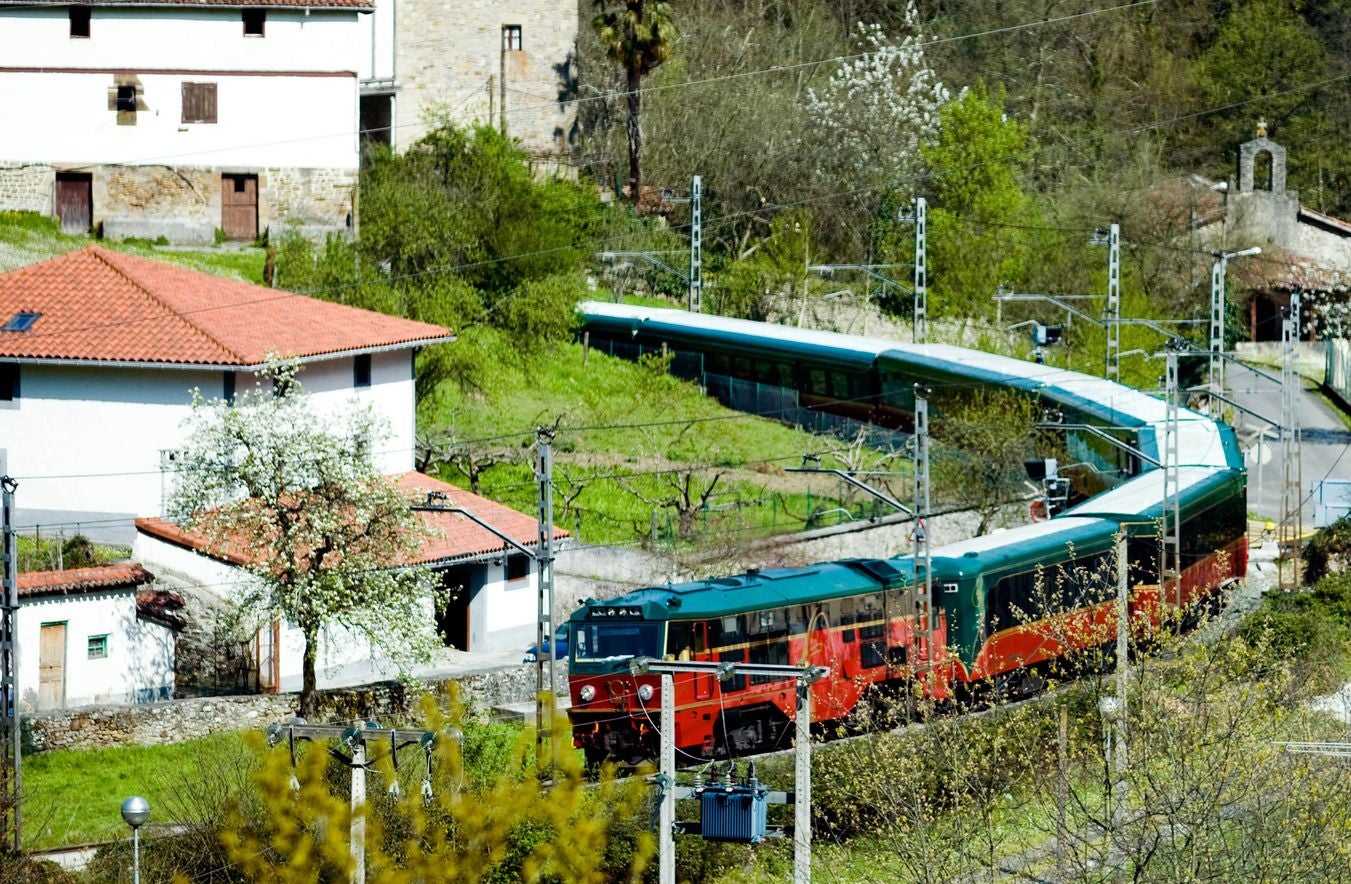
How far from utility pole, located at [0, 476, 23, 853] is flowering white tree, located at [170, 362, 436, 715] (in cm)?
502

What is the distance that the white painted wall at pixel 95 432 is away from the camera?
43938 millimetres

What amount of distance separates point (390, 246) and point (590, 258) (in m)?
12.5

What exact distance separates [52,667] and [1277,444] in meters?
35.2

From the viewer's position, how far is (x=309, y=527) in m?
38.3

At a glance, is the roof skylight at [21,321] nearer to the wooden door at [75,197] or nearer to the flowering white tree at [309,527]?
the flowering white tree at [309,527]

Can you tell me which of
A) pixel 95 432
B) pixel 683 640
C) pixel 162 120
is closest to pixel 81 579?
pixel 95 432

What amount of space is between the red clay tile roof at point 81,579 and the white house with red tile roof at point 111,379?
4.41m

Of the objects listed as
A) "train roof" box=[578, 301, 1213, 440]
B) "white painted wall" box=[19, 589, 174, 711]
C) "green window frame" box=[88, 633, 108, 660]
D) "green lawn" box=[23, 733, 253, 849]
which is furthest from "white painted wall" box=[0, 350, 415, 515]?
"train roof" box=[578, 301, 1213, 440]

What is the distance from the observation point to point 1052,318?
2758 inches

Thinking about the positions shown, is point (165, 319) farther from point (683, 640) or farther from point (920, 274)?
point (920, 274)

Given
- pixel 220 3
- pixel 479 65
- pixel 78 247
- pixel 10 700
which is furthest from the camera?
pixel 479 65

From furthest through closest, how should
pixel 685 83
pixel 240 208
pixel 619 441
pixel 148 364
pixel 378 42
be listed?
1. pixel 685 83
2. pixel 378 42
3. pixel 240 208
4. pixel 619 441
5. pixel 148 364

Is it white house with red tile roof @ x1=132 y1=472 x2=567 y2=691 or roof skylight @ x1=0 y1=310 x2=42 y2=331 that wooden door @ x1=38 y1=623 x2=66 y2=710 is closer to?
white house with red tile roof @ x1=132 y1=472 x2=567 y2=691

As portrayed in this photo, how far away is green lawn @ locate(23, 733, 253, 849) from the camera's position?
30.9 meters
